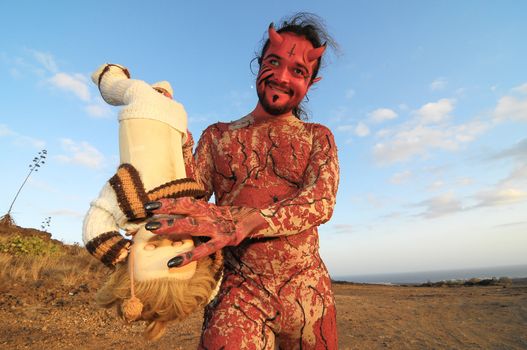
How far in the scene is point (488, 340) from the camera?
20.8ft

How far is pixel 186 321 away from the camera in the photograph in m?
7.67

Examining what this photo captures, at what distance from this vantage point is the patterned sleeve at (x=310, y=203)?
6.68 feet

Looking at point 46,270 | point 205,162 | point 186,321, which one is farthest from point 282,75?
point 46,270

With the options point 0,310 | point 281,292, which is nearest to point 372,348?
point 281,292

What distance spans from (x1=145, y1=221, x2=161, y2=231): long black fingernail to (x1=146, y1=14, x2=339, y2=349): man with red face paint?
145 mm

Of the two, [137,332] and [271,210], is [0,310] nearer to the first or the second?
[137,332]

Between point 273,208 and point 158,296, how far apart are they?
2.29ft

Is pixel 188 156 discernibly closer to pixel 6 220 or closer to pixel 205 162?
pixel 205 162

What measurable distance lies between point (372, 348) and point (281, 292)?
172 inches

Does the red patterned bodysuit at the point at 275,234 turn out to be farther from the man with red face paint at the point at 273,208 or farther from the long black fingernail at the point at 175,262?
the long black fingernail at the point at 175,262

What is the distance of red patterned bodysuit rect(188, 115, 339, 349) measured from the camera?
219 cm

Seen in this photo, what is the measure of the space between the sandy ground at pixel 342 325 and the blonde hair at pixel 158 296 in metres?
4.56

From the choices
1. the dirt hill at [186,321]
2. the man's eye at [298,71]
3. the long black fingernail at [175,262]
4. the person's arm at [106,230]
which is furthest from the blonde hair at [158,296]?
the dirt hill at [186,321]

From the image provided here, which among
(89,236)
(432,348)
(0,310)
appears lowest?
(432,348)
